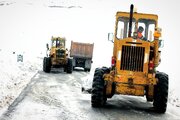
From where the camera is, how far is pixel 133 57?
1242cm

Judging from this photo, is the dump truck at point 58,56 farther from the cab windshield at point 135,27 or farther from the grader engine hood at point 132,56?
the grader engine hood at point 132,56

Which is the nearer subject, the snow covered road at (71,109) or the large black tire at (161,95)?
the snow covered road at (71,109)

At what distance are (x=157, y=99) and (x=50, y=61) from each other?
18.7 metres

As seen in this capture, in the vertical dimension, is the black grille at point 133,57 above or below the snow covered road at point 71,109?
A: above

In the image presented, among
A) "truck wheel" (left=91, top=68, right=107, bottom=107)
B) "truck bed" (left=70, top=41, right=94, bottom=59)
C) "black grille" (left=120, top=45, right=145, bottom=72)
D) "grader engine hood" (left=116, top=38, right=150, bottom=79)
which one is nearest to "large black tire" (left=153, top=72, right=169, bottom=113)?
"grader engine hood" (left=116, top=38, right=150, bottom=79)

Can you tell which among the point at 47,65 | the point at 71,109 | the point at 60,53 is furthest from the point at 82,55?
the point at 71,109

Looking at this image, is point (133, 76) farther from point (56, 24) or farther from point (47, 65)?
point (56, 24)

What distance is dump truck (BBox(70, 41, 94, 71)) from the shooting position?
34.2 meters

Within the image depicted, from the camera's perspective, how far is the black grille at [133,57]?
12.4 m

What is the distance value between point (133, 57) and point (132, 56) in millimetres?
46

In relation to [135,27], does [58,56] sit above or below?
below

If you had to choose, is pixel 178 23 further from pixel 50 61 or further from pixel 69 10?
pixel 50 61

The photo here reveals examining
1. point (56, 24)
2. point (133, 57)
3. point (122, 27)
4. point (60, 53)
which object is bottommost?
point (60, 53)

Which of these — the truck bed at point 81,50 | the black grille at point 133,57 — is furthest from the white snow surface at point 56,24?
the black grille at point 133,57
